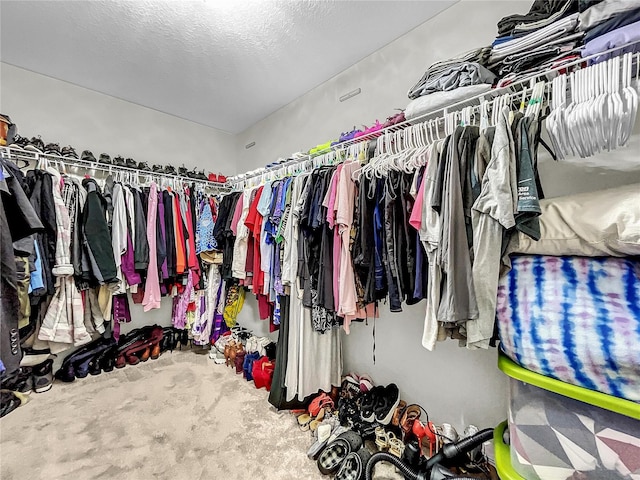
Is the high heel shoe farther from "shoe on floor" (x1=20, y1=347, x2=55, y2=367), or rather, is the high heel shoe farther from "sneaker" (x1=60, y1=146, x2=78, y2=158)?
"sneaker" (x1=60, y1=146, x2=78, y2=158)

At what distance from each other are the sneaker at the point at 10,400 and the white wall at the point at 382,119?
248cm

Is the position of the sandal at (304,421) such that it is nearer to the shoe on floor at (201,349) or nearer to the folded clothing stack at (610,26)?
the shoe on floor at (201,349)

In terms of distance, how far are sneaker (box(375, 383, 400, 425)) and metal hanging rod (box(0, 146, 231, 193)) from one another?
272 cm

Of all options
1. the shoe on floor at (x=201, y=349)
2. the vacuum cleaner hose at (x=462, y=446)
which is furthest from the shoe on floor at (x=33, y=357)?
the vacuum cleaner hose at (x=462, y=446)

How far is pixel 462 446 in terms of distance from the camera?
1242 mm

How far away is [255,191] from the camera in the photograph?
225cm

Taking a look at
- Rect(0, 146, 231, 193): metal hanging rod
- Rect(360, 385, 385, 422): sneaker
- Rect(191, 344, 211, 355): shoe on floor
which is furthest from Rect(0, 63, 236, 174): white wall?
Rect(360, 385, 385, 422): sneaker

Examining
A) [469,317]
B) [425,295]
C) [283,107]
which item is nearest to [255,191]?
[283,107]

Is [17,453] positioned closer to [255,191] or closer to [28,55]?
[255,191]

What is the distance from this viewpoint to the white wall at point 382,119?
51.8 inches

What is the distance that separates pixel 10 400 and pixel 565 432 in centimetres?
A: 329

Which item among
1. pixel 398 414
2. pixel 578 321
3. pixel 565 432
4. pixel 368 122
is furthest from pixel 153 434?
pixel 368 122

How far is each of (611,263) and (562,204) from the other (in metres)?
0.21

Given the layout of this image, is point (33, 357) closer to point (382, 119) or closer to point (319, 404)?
point (319, 404)
